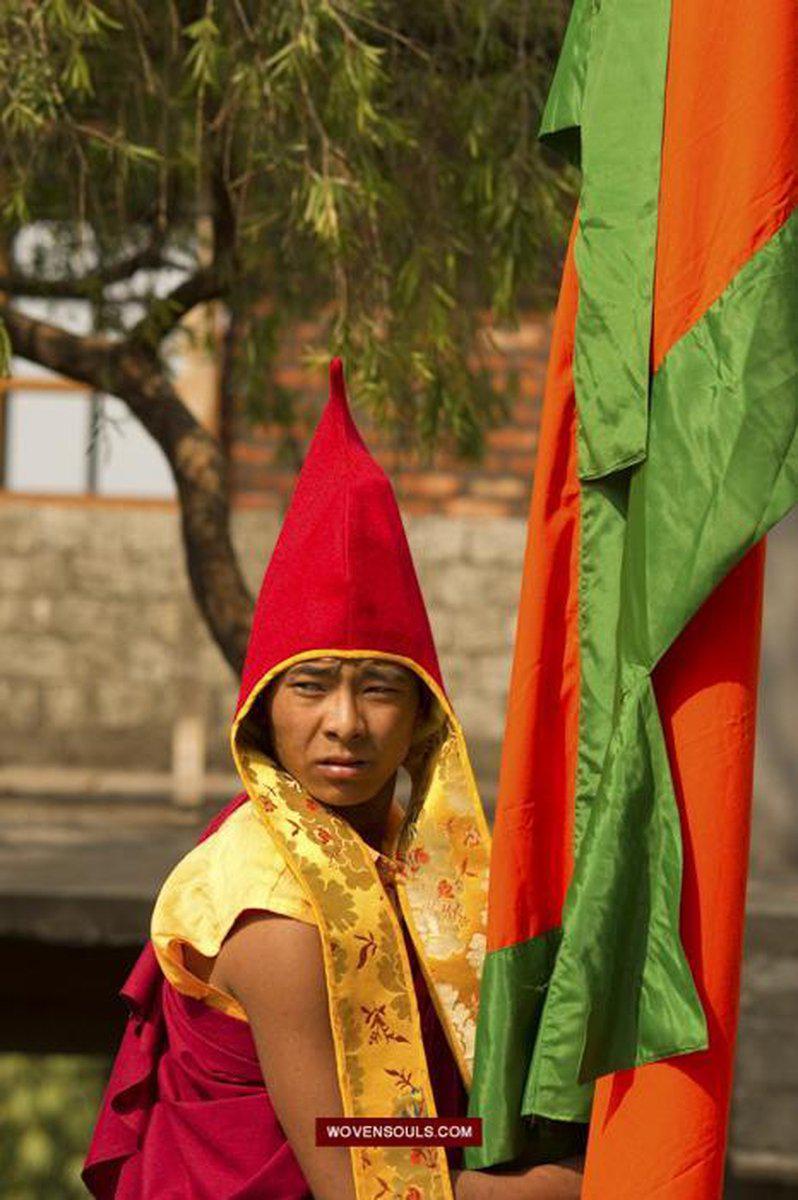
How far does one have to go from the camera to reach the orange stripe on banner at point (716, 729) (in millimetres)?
1851

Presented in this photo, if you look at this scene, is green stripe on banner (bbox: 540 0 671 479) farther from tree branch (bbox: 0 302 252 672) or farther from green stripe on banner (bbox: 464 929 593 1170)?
tree branch (bbox: 0 302 252 672)

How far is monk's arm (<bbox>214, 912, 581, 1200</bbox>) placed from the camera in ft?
6.38

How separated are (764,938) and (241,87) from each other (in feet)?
11.1

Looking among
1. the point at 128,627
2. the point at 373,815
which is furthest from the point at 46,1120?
the point at 128,627

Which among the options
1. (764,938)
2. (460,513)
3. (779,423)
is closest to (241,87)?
(779,423)

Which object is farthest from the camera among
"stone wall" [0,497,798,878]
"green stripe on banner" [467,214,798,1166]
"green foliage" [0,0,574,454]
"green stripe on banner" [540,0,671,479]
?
"stone wall" [0,497,798,878]

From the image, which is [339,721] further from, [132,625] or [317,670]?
[132,625]

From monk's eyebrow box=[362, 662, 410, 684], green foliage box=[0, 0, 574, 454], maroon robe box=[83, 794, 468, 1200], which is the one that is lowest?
maroon robe box=[83, 794, 468, 1200]

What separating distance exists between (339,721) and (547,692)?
201mm

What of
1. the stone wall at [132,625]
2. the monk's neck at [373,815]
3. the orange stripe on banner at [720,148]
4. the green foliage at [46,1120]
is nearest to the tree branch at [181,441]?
the green foliage at [46,1120]

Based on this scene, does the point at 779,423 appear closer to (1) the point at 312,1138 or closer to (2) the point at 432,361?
(1) the point at 312,1138

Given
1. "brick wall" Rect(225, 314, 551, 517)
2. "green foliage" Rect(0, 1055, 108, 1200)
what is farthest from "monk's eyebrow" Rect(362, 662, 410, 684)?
"brick wall" Rect(225, 314, 551, 517)

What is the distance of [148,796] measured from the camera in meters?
11.0

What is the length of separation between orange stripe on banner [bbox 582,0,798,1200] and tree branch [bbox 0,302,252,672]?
2.88 meters
